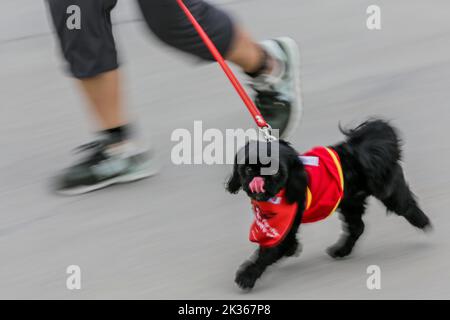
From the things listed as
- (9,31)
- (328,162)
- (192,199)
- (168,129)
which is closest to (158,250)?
(192,199)

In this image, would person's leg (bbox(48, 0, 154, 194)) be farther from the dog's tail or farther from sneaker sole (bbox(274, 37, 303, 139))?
the dog's tail

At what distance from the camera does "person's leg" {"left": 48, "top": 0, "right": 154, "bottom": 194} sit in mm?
4176

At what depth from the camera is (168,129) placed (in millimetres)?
4961

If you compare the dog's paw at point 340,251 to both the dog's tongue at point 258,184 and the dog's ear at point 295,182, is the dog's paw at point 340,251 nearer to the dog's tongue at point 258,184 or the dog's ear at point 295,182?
the dog's ear at point 295,182

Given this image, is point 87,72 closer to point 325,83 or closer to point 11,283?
point 11,283

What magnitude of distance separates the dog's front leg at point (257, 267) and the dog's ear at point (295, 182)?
0.21 metres

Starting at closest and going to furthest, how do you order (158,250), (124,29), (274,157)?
(274,157) → (158,250) → (124,29)

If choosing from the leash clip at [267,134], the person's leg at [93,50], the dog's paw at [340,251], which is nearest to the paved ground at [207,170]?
the dog's paw at [340,251]

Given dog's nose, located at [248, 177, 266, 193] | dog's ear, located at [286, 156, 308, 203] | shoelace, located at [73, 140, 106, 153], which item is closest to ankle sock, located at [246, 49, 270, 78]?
shoelace, located at [73, 140, 106, 153]

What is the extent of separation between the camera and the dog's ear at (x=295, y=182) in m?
3.43

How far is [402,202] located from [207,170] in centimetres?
111

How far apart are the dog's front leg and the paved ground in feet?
0.20

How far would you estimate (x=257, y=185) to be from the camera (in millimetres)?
3342

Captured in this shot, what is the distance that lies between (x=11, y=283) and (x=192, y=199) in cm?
92
